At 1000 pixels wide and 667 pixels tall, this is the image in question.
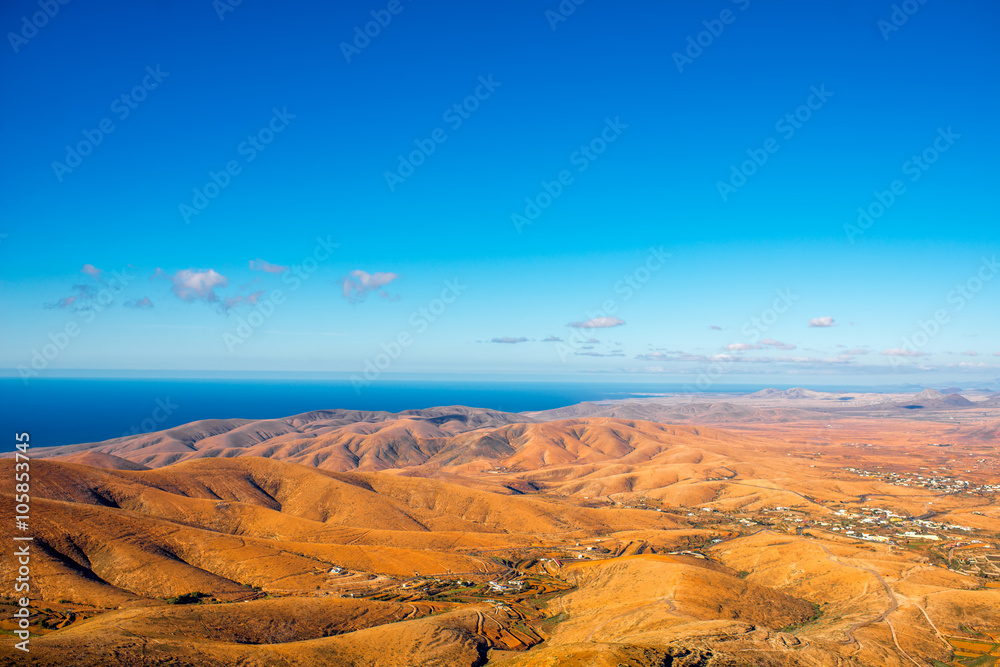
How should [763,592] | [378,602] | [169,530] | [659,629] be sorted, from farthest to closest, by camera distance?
[169,530], [763,592], [378,602], [659,629]

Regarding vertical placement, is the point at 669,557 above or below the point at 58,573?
below

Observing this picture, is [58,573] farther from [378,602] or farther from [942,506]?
[942,506]

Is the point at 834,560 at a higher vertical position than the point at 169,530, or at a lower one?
lower

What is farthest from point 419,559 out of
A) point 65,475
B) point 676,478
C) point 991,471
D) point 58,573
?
point 991,471

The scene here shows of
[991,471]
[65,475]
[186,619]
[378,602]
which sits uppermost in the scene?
[65,475]

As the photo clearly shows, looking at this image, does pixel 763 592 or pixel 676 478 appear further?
pixel 676 478

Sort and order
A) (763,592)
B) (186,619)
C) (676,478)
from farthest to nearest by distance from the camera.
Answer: (676,478), (763,592), (186,619)

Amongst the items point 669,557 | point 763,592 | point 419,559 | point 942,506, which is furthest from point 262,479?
point 942,506

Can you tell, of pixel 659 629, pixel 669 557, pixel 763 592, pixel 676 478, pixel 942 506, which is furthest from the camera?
pixel 676 478

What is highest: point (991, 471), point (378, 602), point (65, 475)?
point (65, 475)

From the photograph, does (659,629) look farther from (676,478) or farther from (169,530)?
(676,478)
